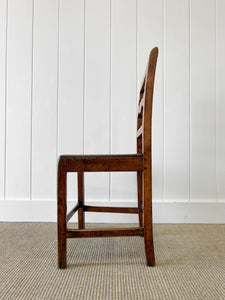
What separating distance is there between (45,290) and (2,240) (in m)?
0.51

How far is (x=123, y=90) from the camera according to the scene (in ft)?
4.58

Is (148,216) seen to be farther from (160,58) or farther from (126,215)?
(160,58)

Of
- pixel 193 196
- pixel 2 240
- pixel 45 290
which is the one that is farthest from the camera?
pixel 193 196

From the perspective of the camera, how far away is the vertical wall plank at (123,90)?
139 cm

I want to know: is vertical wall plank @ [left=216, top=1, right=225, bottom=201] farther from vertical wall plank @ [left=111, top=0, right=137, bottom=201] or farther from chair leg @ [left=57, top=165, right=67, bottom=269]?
chair leg @ [left=57, top=165, right=67, bottom=269]

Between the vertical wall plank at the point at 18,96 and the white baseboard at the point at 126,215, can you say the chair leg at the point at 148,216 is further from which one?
the vertical wall plank at the point at 18,96

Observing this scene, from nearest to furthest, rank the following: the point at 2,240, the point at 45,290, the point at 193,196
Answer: the point at 45,290
the point at 2,240
the point at 193,196

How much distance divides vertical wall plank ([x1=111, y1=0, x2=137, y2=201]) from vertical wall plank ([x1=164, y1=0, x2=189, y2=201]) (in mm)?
189

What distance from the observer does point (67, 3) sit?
1408mm

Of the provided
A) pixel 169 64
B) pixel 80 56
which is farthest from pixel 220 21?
pixel 80 56

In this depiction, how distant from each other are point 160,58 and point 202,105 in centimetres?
36

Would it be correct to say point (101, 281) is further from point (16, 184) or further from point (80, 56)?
point (80, 56)

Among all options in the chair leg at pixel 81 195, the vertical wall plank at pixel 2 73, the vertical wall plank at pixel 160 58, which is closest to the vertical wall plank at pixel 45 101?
the vertical wall plank at pixel 2 73

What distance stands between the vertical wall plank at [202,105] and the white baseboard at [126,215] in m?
0.06
